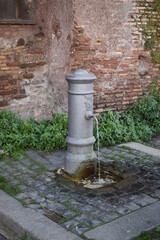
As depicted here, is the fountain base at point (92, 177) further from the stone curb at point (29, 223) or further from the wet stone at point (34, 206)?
the stone curb at point (29, 223)

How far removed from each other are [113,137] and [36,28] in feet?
7.04

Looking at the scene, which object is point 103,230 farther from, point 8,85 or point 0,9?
point 0,9

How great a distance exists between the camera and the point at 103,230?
3.40 meters

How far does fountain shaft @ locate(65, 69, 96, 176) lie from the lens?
4.46 m

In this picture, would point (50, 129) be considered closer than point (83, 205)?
No

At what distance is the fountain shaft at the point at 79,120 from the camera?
176 inches

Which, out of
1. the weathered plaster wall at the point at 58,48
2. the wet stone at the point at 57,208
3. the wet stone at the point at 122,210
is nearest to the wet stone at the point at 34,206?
the wet stone at the point at 57,208

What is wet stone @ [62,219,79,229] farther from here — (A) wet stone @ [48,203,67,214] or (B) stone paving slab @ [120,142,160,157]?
(B) stone paving slab @ [120,142,160,157]

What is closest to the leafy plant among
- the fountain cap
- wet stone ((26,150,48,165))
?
wet stone ((26,150,48,165))

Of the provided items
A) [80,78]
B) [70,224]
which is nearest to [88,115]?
[80,78]

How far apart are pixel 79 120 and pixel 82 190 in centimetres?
81

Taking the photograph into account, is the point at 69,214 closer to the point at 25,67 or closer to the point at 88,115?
the point at 88,115

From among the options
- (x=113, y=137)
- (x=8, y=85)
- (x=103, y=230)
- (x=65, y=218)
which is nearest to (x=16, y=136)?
(x=8, y=85)

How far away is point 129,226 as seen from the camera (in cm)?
347
